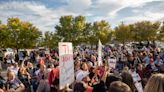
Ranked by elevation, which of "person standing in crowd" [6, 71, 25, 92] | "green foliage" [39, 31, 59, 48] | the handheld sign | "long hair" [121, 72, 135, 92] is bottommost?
"green foliage" [39, 31, 59, 48]

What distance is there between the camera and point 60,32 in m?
78.4

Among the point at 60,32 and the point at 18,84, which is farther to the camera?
the point at 60,32

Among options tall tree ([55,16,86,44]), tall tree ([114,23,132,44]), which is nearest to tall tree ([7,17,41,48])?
tall tree ([55,16,86,44])

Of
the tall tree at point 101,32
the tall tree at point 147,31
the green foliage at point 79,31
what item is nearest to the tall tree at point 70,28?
the green foliage at point 79,31

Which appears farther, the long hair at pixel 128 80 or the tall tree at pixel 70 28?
the tall tree at pixel 70 28

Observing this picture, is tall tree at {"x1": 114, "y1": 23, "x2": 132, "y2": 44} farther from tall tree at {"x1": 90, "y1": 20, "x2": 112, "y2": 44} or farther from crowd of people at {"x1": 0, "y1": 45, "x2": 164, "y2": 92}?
crowd of people at {"x1": 0, "y1": 45, "x2": 164, "y2": 92}

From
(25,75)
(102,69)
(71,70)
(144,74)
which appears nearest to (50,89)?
Answer: (71,70)

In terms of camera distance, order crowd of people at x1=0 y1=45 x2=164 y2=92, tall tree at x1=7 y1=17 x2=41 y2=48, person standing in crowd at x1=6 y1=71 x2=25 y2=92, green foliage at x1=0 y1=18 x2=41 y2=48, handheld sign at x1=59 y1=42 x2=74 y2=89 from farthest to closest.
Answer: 1. tall tree at x1=7 y1=17 x2=41 y2=48
2. green foliage at x1=0 y1=18 x2=41 y2=48
3. person standing in crowd at x1=6 y1=71 x2=25 y2=92
4. handheld sign at x1=59 y1=42 x2=74 y2=89
5. crowd of people at x1=0 y1=45 x2=164 y2=92

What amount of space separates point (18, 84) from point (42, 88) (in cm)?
157

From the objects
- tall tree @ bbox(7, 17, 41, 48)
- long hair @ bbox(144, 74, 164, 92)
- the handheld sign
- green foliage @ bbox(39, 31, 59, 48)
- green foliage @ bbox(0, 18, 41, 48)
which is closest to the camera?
long hair @ bbox(144, 74, 164, 92)

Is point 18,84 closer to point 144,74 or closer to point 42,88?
point 42,88

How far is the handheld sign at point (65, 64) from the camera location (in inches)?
239

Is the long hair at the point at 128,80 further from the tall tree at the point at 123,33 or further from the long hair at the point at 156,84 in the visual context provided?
the tall tree at the point at 123,33

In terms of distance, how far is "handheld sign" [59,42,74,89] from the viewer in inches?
239
